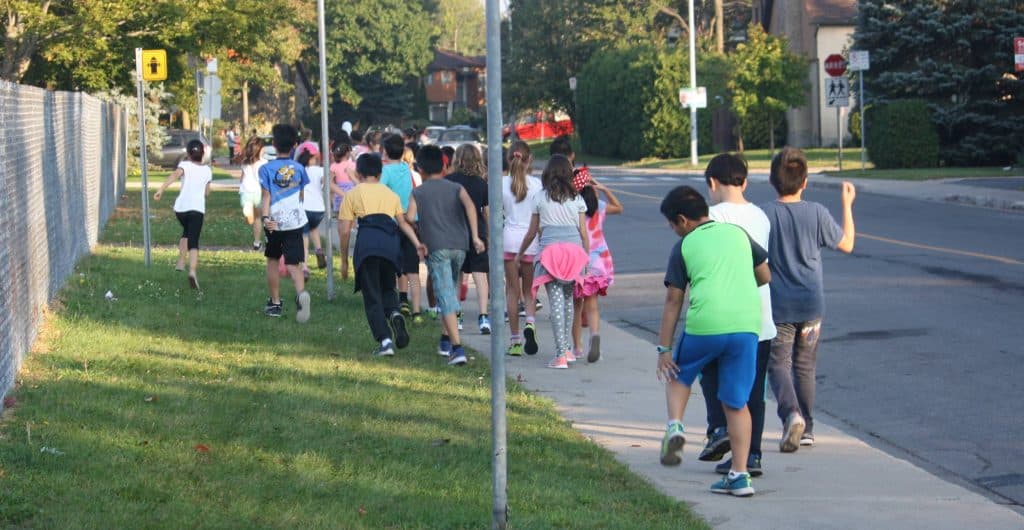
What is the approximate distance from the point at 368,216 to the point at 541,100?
63.7 metres

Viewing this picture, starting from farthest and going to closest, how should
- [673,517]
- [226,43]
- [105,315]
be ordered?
[226,43] < [105,315] < [673,517]

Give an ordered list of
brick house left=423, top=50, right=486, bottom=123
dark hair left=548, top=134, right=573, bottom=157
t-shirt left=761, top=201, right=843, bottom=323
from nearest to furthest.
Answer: t-shirt left=761, top=201, right=843, bottom=323, dark hair left=548, top=134, right=573, bottom=157, brick house left=423, top=50, right=486, bottom=123

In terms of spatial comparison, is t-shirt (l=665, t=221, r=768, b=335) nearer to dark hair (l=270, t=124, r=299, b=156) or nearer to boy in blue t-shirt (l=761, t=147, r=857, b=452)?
boy in blue t-shirt (l=761, t=147, r=857, b=452)

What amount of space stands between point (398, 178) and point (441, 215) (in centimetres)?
266

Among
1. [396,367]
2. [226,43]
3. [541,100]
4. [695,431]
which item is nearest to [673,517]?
[695,431]

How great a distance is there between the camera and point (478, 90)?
123000mm

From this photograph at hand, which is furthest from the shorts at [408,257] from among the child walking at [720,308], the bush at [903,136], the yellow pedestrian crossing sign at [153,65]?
the bush at [903,136]

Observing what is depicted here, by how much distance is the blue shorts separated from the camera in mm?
6574

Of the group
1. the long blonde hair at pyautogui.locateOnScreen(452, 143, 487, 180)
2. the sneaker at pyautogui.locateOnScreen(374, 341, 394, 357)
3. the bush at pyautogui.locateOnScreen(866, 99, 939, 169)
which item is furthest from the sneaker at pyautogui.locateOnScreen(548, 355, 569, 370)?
the bush at pyautogui.locateOnScreen(866, 99, 939, 169)

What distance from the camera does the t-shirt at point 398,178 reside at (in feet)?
43.3

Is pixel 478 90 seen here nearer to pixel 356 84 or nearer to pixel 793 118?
pixel 356 84

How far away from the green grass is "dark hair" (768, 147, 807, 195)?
1751mm

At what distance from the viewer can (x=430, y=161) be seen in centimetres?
1088

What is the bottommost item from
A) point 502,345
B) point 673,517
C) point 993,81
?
point 673,517
